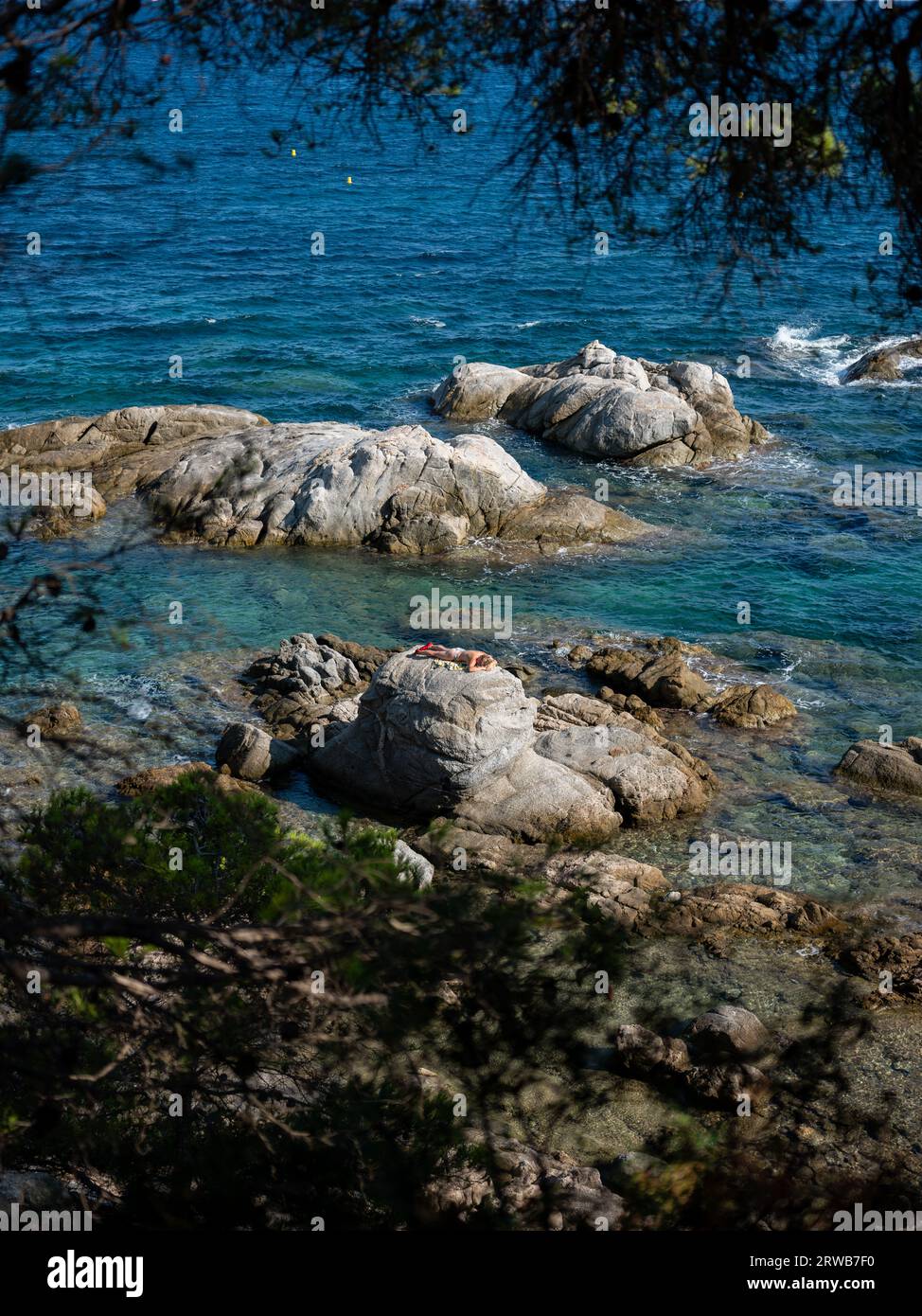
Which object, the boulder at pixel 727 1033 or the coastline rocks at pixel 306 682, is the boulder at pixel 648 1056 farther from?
the coastline rocks at pixel 306 682

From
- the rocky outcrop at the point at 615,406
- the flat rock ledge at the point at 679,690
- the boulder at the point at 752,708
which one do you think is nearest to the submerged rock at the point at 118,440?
the rocky outcrop at the point at 615,406

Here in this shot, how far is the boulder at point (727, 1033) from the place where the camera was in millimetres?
15828

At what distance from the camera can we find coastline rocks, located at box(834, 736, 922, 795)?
74.4 ft

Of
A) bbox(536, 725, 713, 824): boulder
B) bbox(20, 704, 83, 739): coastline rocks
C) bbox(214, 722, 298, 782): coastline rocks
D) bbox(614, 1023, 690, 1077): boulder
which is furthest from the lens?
bbox(20, 704, 83, 739): coastline rocks

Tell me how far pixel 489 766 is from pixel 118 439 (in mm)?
22003

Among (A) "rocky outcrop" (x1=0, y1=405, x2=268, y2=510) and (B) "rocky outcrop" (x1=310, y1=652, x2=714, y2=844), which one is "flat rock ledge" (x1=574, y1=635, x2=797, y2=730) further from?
(A) "rocky outcrop" (x1=0, y1=405, x2=268, y2=510)

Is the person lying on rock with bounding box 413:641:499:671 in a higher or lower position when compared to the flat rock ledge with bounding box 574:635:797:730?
higher

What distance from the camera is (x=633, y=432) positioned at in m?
38.8

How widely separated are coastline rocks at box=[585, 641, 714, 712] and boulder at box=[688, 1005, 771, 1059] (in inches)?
389

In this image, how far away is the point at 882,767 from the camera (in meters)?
22.8

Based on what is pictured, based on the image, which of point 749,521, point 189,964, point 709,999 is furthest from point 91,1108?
point 749,521

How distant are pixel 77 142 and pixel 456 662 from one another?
14.0m

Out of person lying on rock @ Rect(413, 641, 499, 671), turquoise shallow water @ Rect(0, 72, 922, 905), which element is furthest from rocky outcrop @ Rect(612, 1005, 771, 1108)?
person lying on rock @ Rect(413, 641, 499, 671)

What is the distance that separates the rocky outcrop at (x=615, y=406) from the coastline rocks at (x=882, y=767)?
56.1ft
